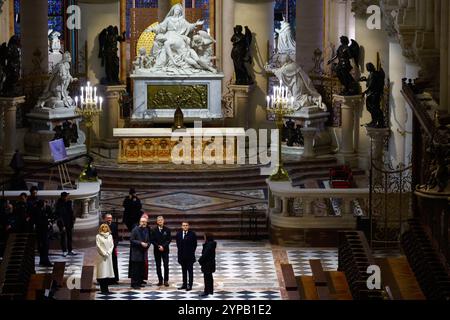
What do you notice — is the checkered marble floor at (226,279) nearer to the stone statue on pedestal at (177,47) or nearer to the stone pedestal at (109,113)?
the stone statue on pedestal at (177,47)

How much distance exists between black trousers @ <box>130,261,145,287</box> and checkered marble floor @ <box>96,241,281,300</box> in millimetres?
148

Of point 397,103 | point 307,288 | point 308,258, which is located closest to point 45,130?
point 397,103

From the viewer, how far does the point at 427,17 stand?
99.5 feet

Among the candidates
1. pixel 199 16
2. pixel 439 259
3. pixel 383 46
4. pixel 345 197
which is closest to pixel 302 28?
pixel 383 46

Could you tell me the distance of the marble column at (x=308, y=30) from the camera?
136 feet

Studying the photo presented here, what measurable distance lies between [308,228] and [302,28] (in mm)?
10916

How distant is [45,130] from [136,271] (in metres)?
11.6

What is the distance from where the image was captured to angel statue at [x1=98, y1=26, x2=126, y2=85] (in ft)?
134

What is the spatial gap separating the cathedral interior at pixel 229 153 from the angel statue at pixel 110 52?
0.04 meters

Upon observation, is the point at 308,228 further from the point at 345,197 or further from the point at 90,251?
the point at 90,251

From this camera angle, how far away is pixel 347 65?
125ft

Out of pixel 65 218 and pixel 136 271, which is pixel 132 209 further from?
pixel 136 271

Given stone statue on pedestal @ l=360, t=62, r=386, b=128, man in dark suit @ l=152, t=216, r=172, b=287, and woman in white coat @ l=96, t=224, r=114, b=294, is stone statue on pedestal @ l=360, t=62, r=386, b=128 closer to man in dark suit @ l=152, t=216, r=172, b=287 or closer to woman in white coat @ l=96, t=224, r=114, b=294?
man in dark suit @ l=152, t=216, r=172, b=287

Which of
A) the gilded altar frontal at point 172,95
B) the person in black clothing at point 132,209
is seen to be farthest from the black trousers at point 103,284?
the gilded altar frontal at point 172,95
